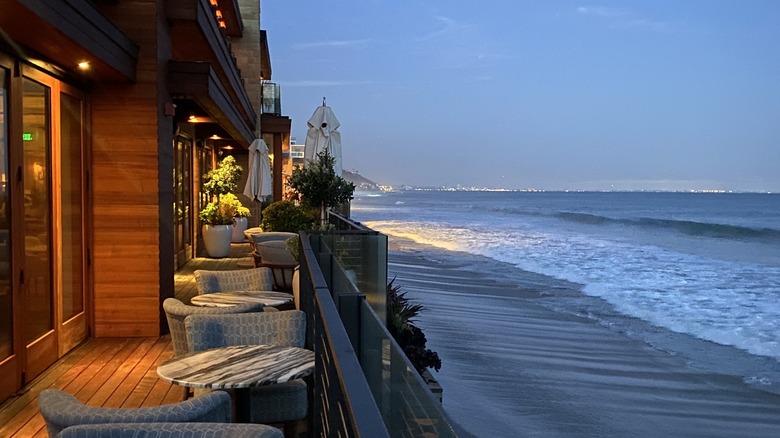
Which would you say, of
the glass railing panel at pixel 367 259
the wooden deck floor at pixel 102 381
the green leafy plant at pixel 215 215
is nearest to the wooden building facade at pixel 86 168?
the wooden deck floor at pixel 102 381

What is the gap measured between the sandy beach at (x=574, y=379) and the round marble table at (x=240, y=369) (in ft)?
9.60

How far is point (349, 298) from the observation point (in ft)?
9.25

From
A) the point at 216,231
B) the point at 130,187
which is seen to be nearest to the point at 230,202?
the point at 216,231

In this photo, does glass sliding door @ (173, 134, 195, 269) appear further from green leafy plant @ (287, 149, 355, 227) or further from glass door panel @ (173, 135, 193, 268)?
green leafy plant @ (287, 149, 355, 227)

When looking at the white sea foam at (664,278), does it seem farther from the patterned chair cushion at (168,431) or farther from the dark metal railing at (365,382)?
the patterned chair cushion at (168,431)

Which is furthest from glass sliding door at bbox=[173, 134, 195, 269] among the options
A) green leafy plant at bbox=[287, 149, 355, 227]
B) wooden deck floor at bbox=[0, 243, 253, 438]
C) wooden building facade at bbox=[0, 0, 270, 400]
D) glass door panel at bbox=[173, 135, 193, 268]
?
wooden deck floor at bbox=[0, 243, 253, 438]

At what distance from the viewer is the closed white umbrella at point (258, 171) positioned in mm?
15219

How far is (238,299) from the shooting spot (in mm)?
5723

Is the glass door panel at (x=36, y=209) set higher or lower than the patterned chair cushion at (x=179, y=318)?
higher

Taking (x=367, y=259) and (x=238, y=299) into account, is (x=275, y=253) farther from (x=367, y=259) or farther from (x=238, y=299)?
(x=238, y=299)

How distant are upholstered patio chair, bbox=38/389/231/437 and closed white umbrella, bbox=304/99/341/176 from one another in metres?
9.73

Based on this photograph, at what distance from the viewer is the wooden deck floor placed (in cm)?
461

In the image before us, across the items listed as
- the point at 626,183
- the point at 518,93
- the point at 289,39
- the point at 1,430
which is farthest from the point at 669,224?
the point at 626,183

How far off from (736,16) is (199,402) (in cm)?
7029
